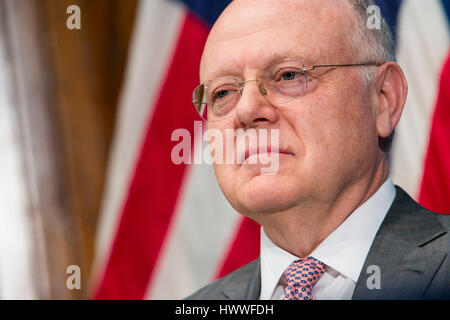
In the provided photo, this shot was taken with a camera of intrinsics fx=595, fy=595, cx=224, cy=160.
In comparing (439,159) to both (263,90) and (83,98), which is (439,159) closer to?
(263,90)

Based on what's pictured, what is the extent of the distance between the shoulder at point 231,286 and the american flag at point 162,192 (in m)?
0.36

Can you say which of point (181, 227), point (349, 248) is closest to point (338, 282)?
point (349, 248)

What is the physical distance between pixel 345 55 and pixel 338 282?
19.1 inches

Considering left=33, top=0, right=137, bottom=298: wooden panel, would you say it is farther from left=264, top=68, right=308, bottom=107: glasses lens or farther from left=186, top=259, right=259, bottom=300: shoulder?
left=264, top=68, right=308, bottom=107: glasses lens

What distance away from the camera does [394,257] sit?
1205 mm

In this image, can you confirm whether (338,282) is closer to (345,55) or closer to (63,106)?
(345,55)

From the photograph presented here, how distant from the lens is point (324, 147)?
123 cm

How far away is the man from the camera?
122 centimetres

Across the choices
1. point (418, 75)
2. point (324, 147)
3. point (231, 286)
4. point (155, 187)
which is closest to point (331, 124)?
point (324, 147)

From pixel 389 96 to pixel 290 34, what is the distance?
268 millimetres

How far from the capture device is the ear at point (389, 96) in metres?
1.31

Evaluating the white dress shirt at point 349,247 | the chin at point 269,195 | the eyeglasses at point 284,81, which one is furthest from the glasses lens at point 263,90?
the white dress shirt at point 349,247

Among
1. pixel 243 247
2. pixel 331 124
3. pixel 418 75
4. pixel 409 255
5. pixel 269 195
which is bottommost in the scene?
pixel 243 247

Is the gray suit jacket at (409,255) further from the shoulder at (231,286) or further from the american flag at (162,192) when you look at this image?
the american flag at (162,192)
